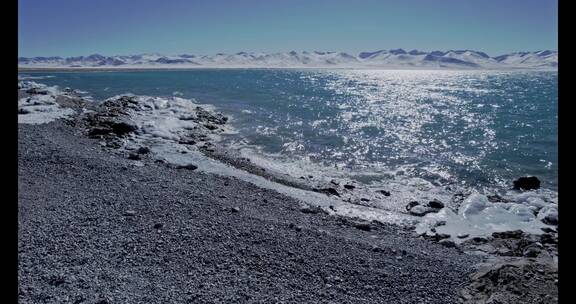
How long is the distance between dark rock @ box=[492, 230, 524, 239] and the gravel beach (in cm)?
184

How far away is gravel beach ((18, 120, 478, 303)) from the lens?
5.32 meters

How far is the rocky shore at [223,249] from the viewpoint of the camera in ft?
17.6

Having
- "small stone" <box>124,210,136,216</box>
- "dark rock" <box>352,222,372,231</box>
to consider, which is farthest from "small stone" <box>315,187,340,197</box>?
"small stone" <box>124,210,136,216</box>

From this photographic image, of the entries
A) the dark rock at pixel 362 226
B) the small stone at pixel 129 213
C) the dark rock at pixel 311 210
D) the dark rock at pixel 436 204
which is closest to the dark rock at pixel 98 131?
the small stone at pixel 129 213

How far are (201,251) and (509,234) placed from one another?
23.3ft

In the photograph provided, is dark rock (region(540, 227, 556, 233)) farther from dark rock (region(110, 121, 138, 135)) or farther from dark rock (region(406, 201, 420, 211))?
dark rock (region(110, 121, 138, 135))

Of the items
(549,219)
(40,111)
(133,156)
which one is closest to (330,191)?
(549,219)

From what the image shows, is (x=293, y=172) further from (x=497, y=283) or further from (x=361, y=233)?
(x=497, y=283)

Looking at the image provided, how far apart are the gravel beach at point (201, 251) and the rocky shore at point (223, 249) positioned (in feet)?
0.07

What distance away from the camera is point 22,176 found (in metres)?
9.48

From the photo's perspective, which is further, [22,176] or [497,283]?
[22,176]

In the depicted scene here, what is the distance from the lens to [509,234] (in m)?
8.70
